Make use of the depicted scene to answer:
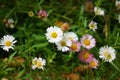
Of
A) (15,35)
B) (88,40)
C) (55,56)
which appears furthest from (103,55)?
(15,35)

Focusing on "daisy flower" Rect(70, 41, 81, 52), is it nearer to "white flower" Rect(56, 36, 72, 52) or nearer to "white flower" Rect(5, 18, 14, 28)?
"white flower" Rect(56, 36, 72, 52)

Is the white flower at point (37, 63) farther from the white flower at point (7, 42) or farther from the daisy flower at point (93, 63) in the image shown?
the daisy flower at point (93, 63)

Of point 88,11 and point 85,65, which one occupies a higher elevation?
point 88,11

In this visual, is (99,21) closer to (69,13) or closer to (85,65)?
(69,13)

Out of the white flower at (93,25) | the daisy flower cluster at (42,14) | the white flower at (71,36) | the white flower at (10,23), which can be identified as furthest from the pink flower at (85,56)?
the white flower at (10,23)

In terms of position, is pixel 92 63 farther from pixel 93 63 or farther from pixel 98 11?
pixel 98 11

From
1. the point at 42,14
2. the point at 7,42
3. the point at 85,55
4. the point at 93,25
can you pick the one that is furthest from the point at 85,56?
the point at 7,42

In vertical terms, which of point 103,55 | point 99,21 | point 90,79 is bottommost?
point 90,79
